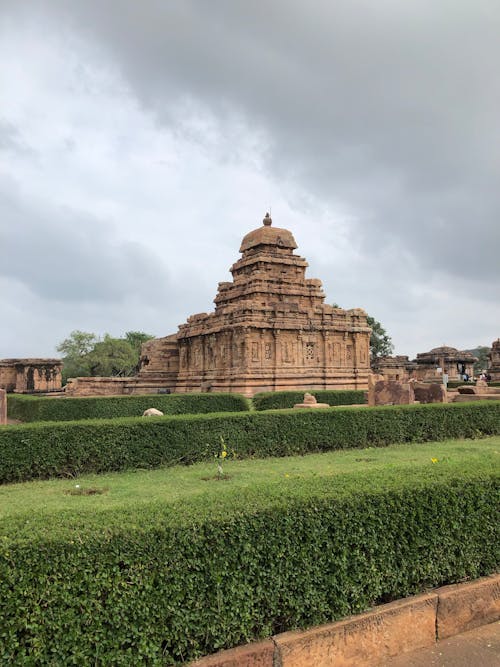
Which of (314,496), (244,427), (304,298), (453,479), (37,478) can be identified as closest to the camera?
(314,496)

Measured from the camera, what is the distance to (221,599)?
3.05m

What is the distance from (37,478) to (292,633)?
551cm

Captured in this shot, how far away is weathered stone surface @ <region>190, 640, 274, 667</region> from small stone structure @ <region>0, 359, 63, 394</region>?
2539 centimetres

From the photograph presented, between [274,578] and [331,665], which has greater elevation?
[274,578]

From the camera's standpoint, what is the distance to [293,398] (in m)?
18.9

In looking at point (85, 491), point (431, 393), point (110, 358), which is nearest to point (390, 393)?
point (431, 393)

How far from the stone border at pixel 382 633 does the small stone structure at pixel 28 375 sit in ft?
83.3

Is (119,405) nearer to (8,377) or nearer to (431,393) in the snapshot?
(431,393)

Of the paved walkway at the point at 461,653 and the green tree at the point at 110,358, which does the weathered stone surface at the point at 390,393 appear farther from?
the green tree at the point at 110,358

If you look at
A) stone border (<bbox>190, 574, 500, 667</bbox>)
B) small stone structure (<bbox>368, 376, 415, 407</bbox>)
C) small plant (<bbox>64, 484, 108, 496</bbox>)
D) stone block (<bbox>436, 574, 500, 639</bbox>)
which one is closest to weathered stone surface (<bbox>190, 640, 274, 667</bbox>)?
stone border (<bbox>190, 574, 500, 667</bbox>)

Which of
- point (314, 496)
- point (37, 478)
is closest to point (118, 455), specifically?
point (37, 478)

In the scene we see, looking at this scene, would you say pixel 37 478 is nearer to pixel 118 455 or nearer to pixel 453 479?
pixel 118 455

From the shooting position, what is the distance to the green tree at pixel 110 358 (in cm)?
5600

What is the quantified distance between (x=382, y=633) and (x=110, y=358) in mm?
55485
